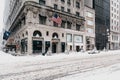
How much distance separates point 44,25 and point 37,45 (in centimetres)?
527

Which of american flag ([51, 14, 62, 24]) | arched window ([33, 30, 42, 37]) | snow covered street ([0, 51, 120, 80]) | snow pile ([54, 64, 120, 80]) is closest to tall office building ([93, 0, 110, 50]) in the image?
american flag ([51, 14, 62, 24])

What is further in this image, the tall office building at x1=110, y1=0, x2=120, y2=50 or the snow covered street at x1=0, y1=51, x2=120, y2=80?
the tall office building at x1=110, y1=0, x2=120, y2=50

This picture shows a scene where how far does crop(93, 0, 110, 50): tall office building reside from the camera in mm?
64006

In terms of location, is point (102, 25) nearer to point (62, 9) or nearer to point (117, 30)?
point (117, 30)

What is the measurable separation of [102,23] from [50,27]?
31.9 meters

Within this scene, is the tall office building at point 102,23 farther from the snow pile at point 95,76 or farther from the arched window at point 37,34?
the snow pile at point 95,76

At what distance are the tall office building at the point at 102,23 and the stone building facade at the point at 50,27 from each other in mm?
10856

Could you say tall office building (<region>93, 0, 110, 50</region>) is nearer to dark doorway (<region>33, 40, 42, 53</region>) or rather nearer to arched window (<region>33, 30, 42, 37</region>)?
arched window (<region>33, 30, 42, 37</region>)

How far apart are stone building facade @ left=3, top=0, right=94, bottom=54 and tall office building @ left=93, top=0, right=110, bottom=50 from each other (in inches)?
427

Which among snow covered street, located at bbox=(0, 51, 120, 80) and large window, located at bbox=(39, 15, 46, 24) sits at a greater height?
large window, located at bbox=(39, 15, 46, 24)

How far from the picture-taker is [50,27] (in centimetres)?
4253

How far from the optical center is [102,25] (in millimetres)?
67875

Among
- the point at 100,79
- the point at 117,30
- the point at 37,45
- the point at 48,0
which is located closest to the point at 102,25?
the point at 117,30

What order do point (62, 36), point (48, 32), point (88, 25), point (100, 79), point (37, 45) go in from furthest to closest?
point (88, 25), point (62, 36), point (48, 32), point (37, 45), point (100, 79)
